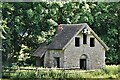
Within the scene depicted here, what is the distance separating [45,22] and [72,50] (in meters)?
0.55

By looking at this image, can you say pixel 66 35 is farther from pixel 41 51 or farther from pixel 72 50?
pixel 41 51

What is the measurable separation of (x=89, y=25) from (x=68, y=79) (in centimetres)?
82

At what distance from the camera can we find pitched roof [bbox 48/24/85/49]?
7008 mm

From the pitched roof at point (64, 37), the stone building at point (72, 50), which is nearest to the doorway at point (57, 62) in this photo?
the stone building at point (72, 50)

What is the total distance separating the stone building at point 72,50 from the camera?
22.9ft

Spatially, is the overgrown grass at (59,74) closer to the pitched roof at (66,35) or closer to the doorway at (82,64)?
the doorway at (82,64)

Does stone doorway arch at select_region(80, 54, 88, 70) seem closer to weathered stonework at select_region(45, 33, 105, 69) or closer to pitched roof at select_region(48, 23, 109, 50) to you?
weathered stonework at select_region(45, 33, 105, 69)

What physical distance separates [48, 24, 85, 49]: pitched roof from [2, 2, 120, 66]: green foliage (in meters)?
0.06

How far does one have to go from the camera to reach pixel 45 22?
7.05 meters

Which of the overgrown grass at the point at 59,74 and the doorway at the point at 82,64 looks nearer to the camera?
the overgrown grass at the point at 59,74

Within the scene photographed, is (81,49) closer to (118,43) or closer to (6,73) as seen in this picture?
(118,43)

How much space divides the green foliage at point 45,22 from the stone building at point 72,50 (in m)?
0.08

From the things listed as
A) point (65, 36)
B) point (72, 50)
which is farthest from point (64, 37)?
point (72, 50)

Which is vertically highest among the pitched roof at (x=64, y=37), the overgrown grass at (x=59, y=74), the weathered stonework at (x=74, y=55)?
the pitched roof at (x=64, y=37)
